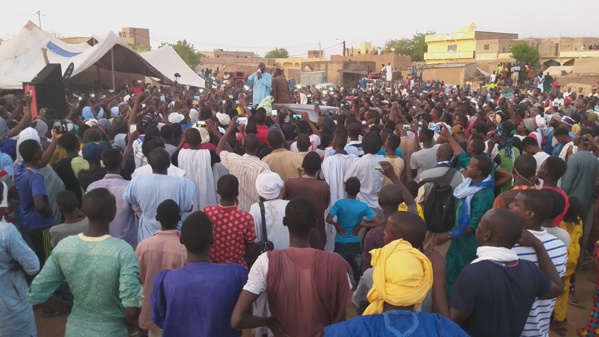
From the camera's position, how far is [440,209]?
4.77 meters

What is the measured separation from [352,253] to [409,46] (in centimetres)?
7606

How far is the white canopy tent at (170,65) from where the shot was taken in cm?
2086

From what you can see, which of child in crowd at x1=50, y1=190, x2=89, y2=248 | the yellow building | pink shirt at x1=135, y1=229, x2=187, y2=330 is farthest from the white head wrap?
the yellow building

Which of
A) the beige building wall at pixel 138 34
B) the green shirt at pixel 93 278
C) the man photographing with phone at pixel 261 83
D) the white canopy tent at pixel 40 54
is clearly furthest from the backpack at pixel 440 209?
the beige building wall at pixel 138 34

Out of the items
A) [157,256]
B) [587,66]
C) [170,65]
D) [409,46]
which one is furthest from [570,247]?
[409,46]

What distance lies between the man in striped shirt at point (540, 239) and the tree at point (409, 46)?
70831 mm

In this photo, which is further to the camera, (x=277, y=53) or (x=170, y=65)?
(x=277, y=53)

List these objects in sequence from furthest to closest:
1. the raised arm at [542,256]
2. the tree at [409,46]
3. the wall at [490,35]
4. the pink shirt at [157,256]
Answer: the tree at [409,46]
the wall at [490,35]
the pink shirt at [157,256]
the raised arm at [542,256]

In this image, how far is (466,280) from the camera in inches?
103

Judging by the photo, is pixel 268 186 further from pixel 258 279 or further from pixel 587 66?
pixel 587 66

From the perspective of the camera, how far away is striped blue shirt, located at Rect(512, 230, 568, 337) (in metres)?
3.16

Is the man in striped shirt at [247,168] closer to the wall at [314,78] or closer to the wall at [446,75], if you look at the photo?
the wall at [446,75]

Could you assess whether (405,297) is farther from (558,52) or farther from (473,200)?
(558,52)

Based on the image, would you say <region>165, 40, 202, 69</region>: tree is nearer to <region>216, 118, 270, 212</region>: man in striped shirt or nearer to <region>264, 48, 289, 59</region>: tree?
<region>264, 48, 289, 59</region>: tree
